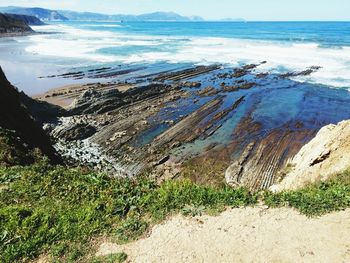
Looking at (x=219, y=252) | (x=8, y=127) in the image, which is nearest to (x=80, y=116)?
(x=8, y=127)

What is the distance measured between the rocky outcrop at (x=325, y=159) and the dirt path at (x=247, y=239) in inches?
194

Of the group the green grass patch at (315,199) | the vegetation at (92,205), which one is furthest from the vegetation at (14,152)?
the green grass patch at (315,199)

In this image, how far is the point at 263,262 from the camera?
8.34m

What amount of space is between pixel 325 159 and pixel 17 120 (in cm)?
1687

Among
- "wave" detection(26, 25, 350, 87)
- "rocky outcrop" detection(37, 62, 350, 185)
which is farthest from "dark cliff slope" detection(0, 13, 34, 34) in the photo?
"rocky outcrop" detection(37, 62, 350, 185)

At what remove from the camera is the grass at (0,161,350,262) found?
9.05 meters

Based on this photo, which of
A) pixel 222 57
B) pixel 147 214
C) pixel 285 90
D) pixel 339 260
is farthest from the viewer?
pixel 222 57

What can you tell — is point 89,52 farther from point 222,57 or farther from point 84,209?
point 84,209

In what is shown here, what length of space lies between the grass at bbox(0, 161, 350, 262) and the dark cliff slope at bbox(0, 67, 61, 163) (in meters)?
6.95

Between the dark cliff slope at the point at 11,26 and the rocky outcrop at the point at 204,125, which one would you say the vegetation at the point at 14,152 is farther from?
the dark cliff slope at the point at 11,26

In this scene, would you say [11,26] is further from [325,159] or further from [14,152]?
[325,159]

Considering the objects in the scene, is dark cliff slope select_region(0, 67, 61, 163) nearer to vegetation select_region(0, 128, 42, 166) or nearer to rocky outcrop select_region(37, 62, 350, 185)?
vegetation select_region(0, 128, 42, 166)

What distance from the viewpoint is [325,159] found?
15.9 metres

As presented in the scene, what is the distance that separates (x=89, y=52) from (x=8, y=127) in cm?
5923
